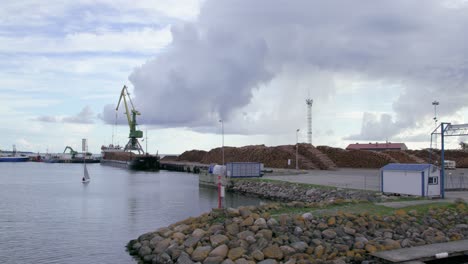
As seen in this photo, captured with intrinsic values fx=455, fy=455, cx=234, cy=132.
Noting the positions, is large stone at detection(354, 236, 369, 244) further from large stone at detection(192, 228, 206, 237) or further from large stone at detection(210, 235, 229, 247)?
large stone at detection(192, 228, 206, 237)

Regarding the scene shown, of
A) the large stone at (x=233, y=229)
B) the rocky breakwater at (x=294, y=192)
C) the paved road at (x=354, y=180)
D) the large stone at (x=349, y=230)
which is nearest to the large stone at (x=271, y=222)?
the large stone at (x=233, y=229)

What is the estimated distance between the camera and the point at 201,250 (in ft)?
53.6

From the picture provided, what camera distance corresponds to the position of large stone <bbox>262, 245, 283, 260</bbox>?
15438 mm

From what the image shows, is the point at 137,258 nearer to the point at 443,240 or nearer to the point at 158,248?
the point at 158,248

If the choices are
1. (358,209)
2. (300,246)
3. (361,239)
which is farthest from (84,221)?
(361,239)

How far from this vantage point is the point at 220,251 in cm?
1591

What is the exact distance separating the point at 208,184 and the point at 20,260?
3926cm

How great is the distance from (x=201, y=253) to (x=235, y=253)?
4.23 ft

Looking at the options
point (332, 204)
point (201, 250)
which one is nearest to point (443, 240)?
point (332, 204)

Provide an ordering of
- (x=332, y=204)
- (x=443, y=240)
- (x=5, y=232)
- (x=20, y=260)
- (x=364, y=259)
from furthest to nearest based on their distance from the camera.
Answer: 1. (x=5, y=232)
2. (x=332, y=204)
3. (x=20, y=260)
4. (x=443, y=240)
5. (x=364, y=259)

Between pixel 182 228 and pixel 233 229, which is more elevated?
pixel 233 229

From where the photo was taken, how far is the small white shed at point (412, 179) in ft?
88.0

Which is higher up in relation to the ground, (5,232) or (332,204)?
(332,204)

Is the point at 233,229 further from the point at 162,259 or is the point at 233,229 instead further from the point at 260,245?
the point at 162,259
